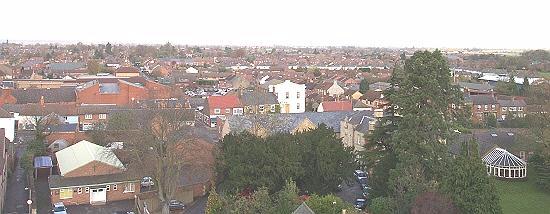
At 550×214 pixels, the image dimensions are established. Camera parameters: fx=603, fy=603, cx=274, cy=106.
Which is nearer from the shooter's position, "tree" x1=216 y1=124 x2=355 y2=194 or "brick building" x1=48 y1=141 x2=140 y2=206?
"tree" x1=216 y1=124 x2=355 y2=194

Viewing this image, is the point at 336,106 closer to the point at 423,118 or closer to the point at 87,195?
the point at 87,195

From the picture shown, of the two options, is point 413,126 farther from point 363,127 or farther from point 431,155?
point 363,127

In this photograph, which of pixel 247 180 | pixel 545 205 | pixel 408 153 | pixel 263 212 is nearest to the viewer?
pixel 263 212

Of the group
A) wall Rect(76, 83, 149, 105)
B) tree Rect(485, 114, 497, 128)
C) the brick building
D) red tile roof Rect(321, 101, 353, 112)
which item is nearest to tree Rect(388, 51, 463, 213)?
the brick building

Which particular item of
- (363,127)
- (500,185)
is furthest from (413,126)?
(363,127)

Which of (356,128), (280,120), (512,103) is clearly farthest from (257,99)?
(512,103)

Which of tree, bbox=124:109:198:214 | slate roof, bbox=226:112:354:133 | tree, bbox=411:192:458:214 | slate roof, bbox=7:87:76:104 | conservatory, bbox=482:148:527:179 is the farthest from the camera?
slate roof, bbox=7:87:76:104

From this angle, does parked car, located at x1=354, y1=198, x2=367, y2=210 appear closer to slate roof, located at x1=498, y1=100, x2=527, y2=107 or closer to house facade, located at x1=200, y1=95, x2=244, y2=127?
house facade, located at x1=200, y1=95, x2=244, y2=127
